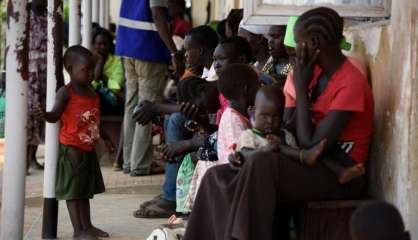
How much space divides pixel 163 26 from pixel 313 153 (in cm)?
392

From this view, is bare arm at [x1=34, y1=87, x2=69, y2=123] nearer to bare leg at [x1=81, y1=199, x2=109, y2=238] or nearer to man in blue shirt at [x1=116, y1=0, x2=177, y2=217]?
bare leg at [x1=81, y1=199, x2=109, y2=238]

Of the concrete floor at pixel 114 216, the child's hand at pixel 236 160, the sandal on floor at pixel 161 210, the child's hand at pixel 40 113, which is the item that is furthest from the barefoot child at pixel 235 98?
the sandal on floor at pixel 161 210

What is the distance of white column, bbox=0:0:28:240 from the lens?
15.1 ft

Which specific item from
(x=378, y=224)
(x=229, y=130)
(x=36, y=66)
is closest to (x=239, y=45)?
(x=229, y=130)

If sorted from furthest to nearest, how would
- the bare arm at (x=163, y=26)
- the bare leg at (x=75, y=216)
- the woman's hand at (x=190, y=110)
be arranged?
the bare arm at (x=163, y=26) < the bare leg at (x=75, y=216) < the woman's hand at (x=190, y=110)

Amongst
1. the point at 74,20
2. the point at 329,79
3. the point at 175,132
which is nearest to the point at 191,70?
the point at 175,132

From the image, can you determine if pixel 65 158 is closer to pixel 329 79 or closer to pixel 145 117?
pixel 145 117

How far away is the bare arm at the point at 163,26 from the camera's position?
24.6 feet

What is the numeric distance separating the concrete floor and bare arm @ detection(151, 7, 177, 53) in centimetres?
130

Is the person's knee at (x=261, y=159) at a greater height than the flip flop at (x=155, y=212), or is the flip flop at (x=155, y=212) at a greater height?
the person's knee at (x=261, y=159)

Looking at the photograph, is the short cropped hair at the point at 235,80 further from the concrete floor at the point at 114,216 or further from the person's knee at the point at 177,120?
the concrete floor at the point at 114,216

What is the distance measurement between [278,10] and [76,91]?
1513 mm

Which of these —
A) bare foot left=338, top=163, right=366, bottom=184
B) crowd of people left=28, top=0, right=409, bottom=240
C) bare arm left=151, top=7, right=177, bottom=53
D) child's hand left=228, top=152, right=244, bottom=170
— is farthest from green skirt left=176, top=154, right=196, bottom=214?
bare arm left=151, top=7, right=177, bottom=53

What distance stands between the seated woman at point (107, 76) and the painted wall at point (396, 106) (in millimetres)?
5277
